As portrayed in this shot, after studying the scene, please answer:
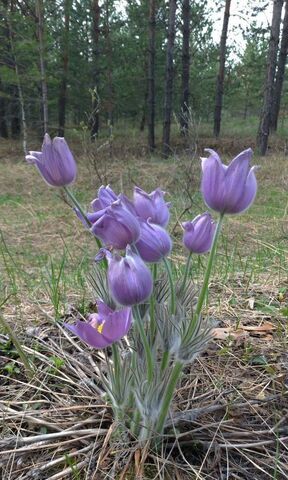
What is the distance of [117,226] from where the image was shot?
641 mm

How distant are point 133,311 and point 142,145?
12.0m

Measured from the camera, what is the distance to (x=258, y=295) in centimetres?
154

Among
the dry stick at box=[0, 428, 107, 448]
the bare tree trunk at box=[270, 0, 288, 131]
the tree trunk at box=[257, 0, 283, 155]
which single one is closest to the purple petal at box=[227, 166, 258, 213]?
the dry stick at box=[0, 428, 107, 448]

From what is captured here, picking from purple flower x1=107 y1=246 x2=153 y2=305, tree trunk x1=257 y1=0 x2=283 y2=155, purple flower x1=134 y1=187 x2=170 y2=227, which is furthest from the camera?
tree trunk x1=257 y1=0 x2=283 y2=155

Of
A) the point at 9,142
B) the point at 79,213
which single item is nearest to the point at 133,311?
the point at 79,213

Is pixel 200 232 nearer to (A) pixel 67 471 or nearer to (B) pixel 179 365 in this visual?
(B) pixel 179 365

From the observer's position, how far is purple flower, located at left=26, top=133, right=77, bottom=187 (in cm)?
71

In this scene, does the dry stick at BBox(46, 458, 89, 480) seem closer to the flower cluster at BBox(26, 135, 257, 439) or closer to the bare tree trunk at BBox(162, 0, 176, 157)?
the flower cluster at BBox(26, 135, 257, 439)

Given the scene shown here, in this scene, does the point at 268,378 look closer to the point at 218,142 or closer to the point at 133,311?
the point at 133,311

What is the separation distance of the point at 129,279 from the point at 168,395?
0.24 metres

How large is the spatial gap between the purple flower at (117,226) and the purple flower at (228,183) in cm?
13

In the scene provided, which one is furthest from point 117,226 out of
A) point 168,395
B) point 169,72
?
point 169,72

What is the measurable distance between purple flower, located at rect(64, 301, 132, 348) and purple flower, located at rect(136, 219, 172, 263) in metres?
0.09

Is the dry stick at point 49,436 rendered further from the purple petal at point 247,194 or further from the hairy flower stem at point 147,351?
the purple petal at point 247,194
